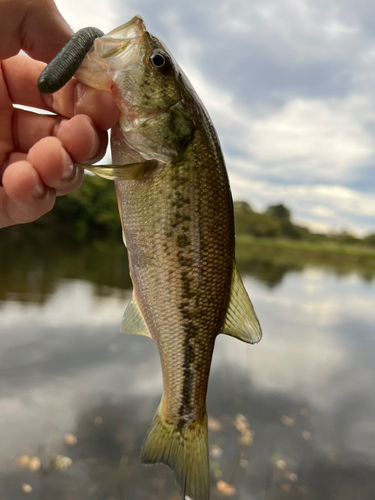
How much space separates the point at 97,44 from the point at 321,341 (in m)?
13.0

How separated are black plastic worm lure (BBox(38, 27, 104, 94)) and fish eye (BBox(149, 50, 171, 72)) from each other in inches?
12.0

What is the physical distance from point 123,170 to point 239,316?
967mm

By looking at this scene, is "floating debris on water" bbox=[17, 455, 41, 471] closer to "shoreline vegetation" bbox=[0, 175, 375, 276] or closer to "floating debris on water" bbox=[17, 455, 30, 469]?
"floating debris on water" bbox=[17, 455, 30, 469]

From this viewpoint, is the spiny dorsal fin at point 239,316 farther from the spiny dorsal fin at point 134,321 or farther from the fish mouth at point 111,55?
the fish mouth at point 111,55

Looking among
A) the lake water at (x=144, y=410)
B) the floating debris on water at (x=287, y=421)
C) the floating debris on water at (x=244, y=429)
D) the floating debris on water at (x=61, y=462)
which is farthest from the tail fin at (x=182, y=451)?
the floating debris on water at (x=287, y=421)

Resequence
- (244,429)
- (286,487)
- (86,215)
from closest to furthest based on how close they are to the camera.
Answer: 1. (286,487)
2. (244,429)
3. (86,215)

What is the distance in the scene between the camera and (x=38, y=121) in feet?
6.57

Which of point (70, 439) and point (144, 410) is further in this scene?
point (144, 410)

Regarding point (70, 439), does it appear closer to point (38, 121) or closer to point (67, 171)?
point (38, 121)

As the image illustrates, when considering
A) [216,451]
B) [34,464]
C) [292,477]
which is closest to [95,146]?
[34,464]

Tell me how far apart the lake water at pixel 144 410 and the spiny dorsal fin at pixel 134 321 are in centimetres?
404

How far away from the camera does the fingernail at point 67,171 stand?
5.07 ft

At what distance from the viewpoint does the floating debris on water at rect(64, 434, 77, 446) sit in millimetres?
5305

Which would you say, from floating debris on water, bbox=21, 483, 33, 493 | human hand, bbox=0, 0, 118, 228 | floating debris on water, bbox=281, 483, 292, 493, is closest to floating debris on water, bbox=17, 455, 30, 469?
floating debris on water, bbox=21, 483, 33, 493
